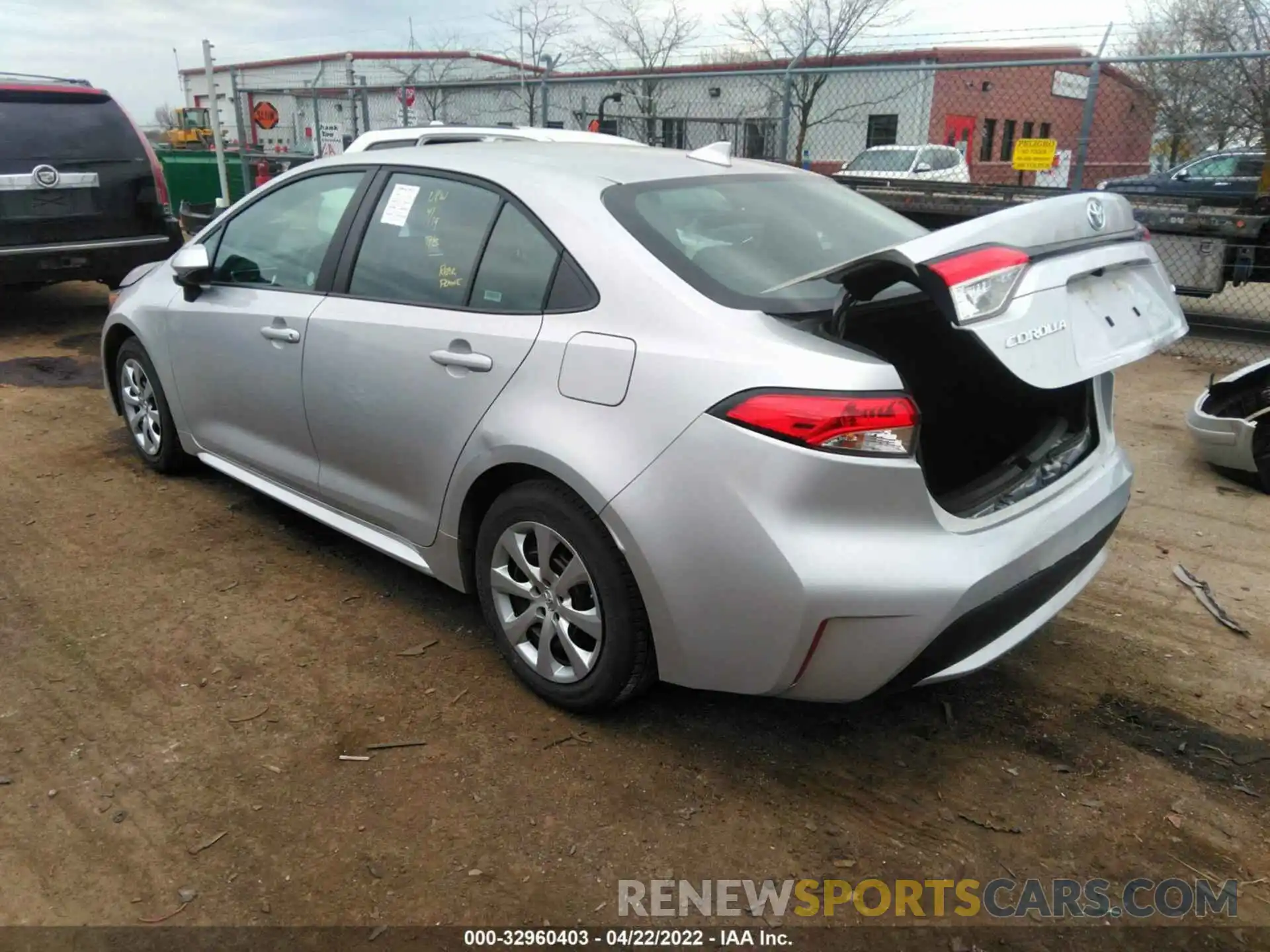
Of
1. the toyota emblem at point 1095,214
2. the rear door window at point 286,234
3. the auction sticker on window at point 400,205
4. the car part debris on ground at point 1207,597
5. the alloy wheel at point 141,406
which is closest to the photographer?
the toyota emblem at point 1095,214

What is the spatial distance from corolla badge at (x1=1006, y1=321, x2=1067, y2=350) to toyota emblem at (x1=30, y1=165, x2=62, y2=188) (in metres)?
7.58

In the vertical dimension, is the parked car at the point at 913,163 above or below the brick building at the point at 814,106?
below

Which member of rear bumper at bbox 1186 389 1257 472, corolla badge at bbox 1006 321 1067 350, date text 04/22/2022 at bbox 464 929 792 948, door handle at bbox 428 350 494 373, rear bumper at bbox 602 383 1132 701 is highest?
corolla badge at bbox 1006 321 1067 350

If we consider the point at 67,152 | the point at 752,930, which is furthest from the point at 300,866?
the point at 67,152

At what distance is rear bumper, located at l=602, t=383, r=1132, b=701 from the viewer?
2287 millimetres

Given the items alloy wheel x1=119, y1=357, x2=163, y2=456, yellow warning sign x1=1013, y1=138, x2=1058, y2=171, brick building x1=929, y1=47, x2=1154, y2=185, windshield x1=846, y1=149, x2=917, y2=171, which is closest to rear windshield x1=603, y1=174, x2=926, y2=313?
alloy wheel x1=119, y1=357, x2=163, y2=456

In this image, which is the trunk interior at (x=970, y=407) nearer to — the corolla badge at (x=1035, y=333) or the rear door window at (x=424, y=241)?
the corolla badge at (x=1035, y=333)

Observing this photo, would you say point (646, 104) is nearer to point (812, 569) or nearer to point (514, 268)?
point (514, 268)

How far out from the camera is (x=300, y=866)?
2348 millimetres

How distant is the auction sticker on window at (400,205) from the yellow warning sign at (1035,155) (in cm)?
698

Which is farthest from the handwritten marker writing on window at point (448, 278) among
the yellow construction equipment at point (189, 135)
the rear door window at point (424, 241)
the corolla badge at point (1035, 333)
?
the yellow construction equipment at point (189, 135)

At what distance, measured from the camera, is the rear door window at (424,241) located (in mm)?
3096

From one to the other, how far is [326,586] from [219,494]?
1.27 m

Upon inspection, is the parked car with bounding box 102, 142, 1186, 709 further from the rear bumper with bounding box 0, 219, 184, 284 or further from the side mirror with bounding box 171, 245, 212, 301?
the rear bumper with bounding box 0, 219, 184, 284
